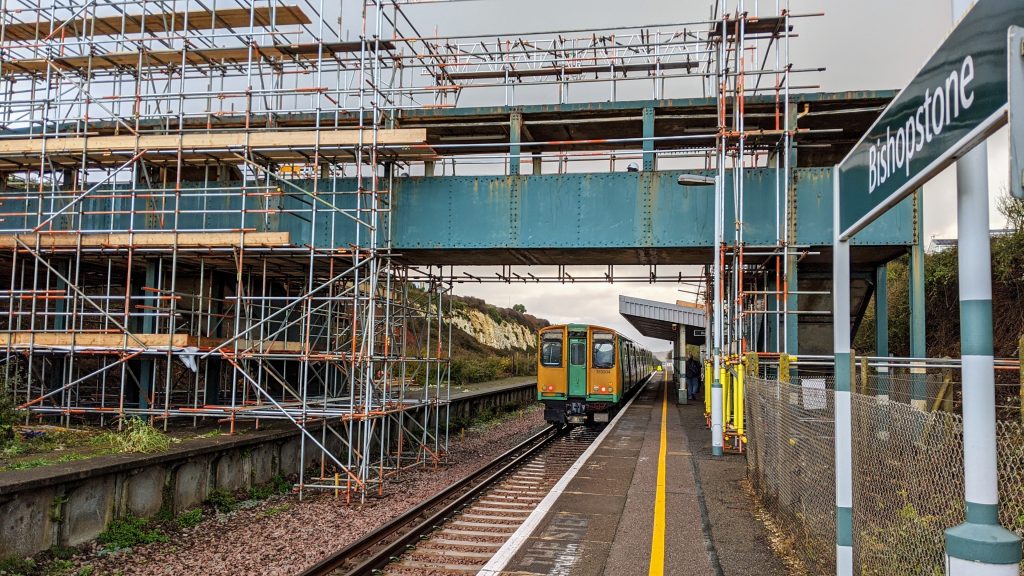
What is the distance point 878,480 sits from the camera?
5336mm

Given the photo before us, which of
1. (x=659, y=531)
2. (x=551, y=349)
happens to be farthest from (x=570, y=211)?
(x=551, y=349)

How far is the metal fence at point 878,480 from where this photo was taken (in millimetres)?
4363

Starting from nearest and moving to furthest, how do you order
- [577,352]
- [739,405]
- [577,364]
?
[739,405] → [577,364] → [577,352]

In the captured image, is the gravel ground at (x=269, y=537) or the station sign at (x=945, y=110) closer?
the station sign at (x=945, y=110)

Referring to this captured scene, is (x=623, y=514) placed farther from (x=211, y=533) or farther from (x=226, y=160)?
(x=226, y=160)

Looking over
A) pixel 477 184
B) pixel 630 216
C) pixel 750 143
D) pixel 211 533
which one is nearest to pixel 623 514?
pixel 211 533

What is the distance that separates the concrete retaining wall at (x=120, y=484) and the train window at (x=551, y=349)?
9.30 meters

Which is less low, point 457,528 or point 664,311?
point 664,311

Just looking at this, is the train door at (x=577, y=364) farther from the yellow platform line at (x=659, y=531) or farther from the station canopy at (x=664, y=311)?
the station canopy at (x=664, y=311)

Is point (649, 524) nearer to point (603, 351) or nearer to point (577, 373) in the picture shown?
point (577, 373)

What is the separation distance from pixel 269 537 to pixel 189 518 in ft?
5.44

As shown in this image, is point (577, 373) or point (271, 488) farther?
point (577, 373)

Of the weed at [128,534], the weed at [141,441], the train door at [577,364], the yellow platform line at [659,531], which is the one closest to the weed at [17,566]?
the weed at [128,534]

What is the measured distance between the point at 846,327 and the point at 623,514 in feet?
18.5
